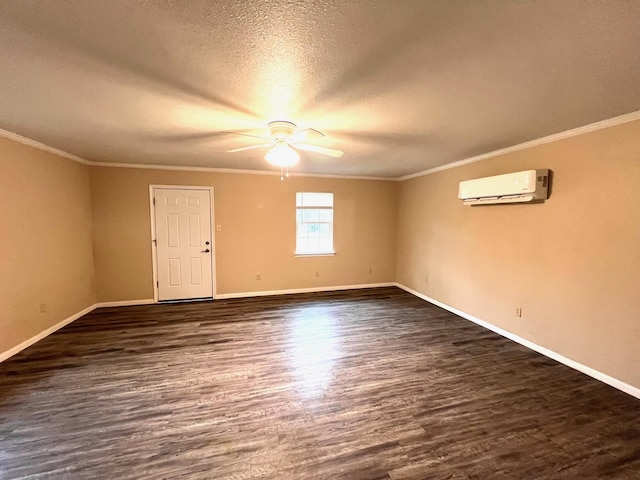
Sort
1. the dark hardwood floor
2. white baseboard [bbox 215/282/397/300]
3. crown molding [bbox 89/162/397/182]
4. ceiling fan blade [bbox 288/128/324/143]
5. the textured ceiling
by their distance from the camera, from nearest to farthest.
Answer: the textured ceiling, the dark hardwood floor, ceiling fan blade [bbox 288/128/324/143], crown molding [bbox 89/162/397/182], white baseboard [bbox 215/282/397/300]

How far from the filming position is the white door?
15.8 feet

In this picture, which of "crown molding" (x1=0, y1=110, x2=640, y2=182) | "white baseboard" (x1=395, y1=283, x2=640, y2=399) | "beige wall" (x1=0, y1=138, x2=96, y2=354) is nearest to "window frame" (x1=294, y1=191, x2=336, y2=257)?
"crown molding" (x1=0, y1=110, x2=640, y2=182)

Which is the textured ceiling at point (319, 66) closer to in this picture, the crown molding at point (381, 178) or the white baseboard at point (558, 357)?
the crown molding at point (381, 178)

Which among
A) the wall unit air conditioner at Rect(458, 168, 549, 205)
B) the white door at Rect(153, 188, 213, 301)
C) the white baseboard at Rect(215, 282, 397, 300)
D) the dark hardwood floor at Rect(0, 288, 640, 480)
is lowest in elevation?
the dark hardwood floor at Rect(0, 288, 640, 480)

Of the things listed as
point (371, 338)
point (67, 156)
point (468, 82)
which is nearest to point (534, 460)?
point (371, 338)

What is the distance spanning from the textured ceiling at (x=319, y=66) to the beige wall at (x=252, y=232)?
5.85 ft

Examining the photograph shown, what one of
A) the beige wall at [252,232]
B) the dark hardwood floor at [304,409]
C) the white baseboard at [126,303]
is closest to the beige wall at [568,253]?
the dark hardwood floor at [304,409]

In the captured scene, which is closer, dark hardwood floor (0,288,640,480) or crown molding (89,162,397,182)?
dark hardwood floor (0,288,640,480)

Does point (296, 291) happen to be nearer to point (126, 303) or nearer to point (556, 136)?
point (126, 303)

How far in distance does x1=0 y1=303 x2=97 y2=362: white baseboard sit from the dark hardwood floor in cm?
10

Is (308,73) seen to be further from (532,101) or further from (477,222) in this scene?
(477,222)

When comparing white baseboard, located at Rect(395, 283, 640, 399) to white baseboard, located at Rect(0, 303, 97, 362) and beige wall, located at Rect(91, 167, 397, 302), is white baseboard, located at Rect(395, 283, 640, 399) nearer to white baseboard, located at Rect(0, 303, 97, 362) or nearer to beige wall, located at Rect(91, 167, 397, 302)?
beige wall, located at Rect(91, 167, 397, 302)

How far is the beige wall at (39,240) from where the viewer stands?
294 cm

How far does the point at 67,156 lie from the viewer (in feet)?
12.7
